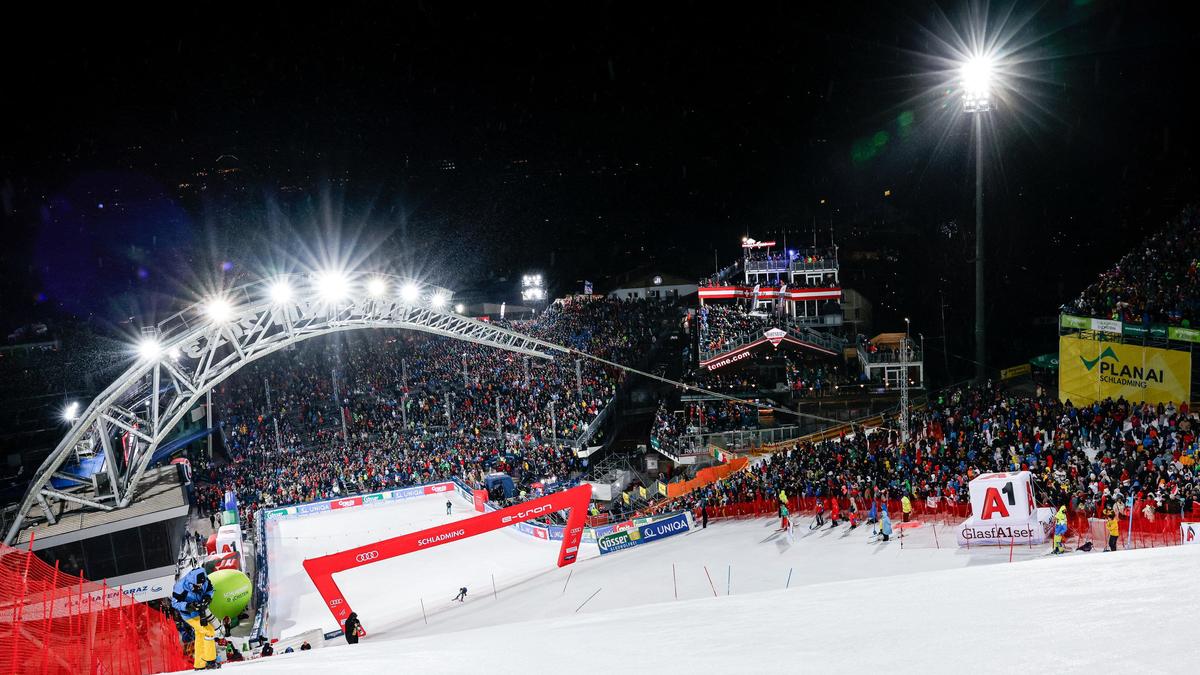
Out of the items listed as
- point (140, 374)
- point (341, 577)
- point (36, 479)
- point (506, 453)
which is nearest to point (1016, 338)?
point (506, 453)

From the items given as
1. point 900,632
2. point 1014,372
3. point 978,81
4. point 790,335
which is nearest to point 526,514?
point 900,632

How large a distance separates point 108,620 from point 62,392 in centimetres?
2249

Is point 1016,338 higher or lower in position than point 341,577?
higher

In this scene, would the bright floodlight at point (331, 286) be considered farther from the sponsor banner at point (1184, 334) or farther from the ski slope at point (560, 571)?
the sponsor banner at point (1184, 334)

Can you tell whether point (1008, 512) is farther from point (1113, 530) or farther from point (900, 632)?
point (900, 632)

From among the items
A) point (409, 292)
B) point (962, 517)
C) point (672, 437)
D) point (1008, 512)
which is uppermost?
point (409, 292)

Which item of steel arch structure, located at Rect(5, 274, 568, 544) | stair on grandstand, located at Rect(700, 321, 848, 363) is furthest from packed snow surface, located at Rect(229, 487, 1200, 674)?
stair on grandstand, located at Rect(700, 321, 848, 363)

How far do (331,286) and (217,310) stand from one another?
168 inches

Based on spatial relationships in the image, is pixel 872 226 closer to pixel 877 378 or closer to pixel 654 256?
pixel 877 378

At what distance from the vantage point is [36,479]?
18812mm

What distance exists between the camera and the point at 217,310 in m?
21.2

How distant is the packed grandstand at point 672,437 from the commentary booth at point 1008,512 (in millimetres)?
162

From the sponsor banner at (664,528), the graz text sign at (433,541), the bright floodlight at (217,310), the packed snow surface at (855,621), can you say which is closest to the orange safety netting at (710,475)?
the sponsor banner at (664,528)

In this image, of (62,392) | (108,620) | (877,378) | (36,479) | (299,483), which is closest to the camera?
(108,620)
